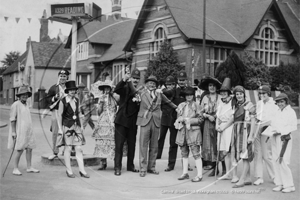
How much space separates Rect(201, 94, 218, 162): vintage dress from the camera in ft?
22.1

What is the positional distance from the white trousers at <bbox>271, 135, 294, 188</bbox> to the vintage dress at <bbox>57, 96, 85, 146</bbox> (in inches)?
130

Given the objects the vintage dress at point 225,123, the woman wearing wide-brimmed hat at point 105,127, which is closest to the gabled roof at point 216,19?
the vintage dress at point 225,123

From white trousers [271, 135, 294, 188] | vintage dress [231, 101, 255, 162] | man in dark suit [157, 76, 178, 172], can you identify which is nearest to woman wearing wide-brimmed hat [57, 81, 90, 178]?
man in dark suit [157, 76, 178, 172]

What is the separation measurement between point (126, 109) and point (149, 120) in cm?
51

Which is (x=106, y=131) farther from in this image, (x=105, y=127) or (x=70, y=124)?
(x=70, y=124)

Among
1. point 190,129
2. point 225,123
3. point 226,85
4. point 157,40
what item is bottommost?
point 190,129

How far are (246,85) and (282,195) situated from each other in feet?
5.80

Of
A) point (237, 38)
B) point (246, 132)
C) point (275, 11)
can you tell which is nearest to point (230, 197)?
point (246, 132)

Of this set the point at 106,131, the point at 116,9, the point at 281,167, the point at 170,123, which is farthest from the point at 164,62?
the point at 170,123

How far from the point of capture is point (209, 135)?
22.2 feet

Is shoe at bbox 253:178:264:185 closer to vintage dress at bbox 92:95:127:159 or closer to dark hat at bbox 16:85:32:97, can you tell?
vintage dress at bbox 92:95:127:159

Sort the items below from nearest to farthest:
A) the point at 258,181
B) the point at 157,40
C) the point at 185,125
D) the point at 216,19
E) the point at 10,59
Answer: the point at 157,40 → the point at 216,19 → the point at 258,181 → the point at 185,125 → the point at 10,59

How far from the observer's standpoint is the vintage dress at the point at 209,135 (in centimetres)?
674

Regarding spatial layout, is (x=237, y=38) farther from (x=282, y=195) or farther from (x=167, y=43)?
(x=282, y=195)
